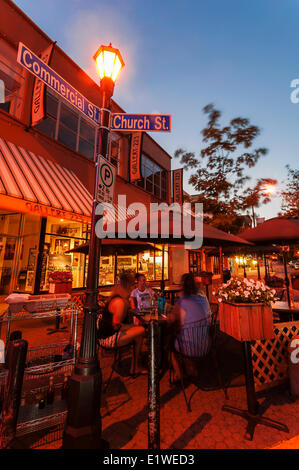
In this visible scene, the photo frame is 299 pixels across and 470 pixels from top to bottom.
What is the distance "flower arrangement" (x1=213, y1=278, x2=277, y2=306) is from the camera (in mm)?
3059

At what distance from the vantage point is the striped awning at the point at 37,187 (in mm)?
6031

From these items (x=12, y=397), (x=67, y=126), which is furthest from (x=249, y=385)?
(x=67, y=126)

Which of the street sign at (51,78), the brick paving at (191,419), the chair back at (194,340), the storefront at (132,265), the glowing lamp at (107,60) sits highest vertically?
the glowing lamp at (107,60)

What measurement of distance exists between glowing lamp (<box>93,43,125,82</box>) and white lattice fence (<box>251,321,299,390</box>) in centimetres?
503

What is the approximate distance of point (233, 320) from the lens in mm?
3051

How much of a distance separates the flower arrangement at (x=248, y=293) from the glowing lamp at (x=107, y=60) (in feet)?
12.2

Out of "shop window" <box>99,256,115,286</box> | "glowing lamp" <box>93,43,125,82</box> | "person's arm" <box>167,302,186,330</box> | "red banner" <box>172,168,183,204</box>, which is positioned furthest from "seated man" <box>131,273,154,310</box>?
"red banner" <box>172,168,183,204</box>

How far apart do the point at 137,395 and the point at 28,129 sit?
9298mm

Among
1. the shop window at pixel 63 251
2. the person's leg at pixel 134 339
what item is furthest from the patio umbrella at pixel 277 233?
the shop window at pixel 63 251

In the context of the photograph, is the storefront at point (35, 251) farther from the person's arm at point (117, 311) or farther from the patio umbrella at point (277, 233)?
the person's arm at point (117, 311)

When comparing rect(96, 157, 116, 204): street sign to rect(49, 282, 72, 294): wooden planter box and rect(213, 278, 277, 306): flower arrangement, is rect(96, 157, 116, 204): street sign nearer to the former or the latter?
rect(213, 278, 277, 306): flower arrangement

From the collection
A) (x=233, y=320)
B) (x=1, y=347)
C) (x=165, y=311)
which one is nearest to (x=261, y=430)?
(x=233, y=320)

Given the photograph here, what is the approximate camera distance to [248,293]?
306 centimetres

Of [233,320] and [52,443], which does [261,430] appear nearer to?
[233,320]
